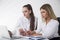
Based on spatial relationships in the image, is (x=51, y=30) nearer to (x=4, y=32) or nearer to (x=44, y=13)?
(x=44, y=13)

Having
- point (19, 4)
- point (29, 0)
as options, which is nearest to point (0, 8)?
point (19, 4)

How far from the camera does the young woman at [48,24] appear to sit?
1473 mm

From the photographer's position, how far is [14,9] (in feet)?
5.16

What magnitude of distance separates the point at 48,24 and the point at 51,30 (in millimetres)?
70

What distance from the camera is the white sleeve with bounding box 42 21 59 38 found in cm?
147

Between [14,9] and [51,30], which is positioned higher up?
[14,9]

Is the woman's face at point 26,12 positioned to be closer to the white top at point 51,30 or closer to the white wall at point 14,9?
the white wall at point 14,9

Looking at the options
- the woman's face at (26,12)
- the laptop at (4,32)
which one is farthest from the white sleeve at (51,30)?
the laptop at (4,32)

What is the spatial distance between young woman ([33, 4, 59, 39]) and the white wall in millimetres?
45

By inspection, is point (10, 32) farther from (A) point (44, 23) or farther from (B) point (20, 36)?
(A) point (44, 23)

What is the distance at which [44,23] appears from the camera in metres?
1.53

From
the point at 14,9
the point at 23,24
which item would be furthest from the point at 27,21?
the point at 14,9

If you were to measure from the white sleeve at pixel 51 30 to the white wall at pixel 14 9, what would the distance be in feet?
0.34

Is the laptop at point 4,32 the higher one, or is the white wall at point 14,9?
the white wall at point 14,9
